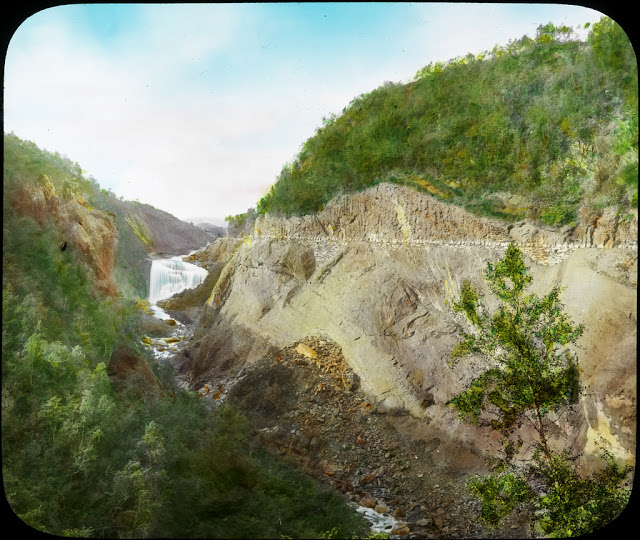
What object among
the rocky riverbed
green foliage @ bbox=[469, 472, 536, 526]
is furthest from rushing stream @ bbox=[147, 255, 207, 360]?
green foliage @ bbox=[469, 472, 536, 526]

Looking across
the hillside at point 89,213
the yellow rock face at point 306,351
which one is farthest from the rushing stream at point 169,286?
the yellow rock face at point 306,351

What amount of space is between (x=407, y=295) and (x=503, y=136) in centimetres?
215

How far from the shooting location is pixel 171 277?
5.64 meters

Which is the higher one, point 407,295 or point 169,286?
point 169,286

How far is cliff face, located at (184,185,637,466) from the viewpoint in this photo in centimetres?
403

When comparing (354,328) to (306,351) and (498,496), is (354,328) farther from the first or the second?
(498,496)

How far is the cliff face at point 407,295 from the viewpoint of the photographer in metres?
4.03

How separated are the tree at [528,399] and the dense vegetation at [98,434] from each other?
1.55 m

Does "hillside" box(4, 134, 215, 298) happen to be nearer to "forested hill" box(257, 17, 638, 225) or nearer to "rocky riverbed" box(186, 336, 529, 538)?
"forested hill" box(257, 17, 638, 225)

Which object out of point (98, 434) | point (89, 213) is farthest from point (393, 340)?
point (89, 213)

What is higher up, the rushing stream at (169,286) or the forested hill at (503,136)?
the forested hill at (503,136)

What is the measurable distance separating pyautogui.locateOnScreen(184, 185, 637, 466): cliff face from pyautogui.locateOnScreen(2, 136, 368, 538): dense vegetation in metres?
1.18

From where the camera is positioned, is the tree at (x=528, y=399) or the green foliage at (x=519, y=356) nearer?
the tree at (x=528, y=399)

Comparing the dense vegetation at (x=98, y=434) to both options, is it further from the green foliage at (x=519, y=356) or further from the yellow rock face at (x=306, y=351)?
the green foliage at (x=519, y=356)
